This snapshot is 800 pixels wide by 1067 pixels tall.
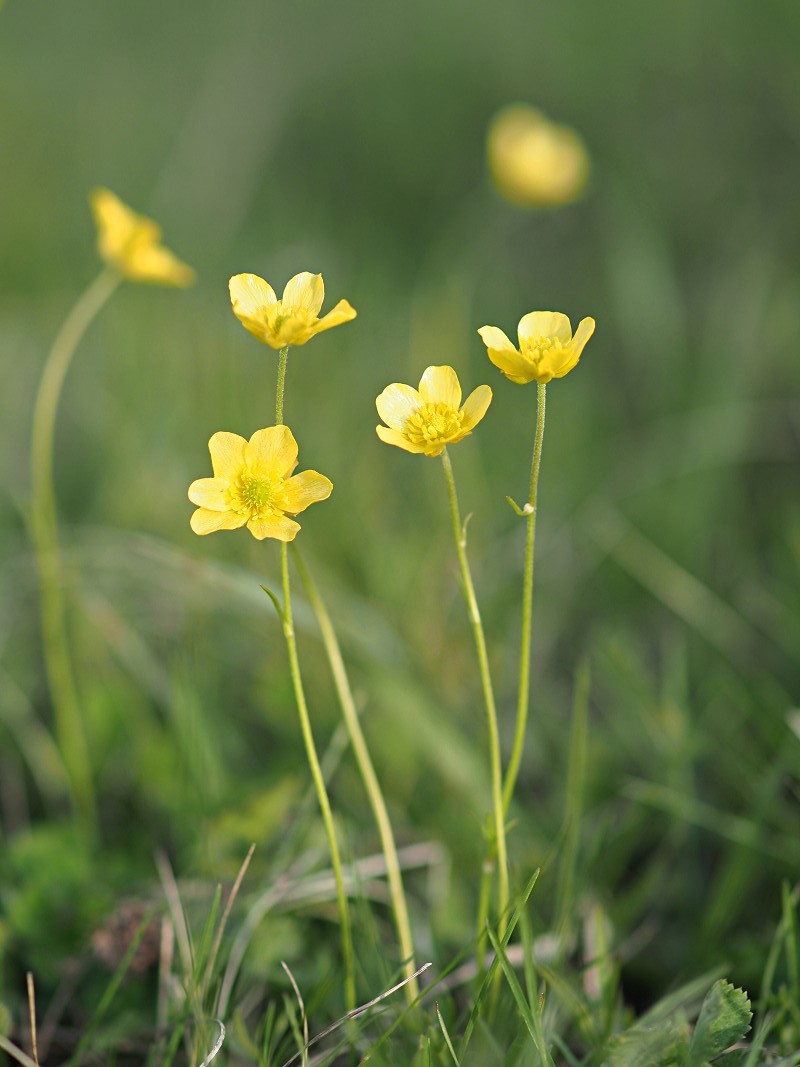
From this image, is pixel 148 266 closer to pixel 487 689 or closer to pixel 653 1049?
pixel 487 689

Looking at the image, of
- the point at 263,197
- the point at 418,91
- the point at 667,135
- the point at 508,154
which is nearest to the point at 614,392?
the point at 508,154

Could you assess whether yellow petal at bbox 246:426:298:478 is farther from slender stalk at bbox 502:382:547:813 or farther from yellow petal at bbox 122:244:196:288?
yellow petal at bbox 122:244:196:288

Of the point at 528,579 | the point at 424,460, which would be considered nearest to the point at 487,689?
the point at 528,579

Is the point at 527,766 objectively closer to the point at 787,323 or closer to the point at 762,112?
the point at 787,323

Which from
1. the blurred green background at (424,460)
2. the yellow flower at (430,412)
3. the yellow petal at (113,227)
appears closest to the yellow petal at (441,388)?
the yellow flower at (430,412)

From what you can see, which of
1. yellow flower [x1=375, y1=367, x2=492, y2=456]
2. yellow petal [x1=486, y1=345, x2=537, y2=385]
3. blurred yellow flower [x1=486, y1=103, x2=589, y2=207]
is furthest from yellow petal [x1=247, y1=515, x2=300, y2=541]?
blurred yellow flower [x1=486, y1=103, x2=589, y2=207]
